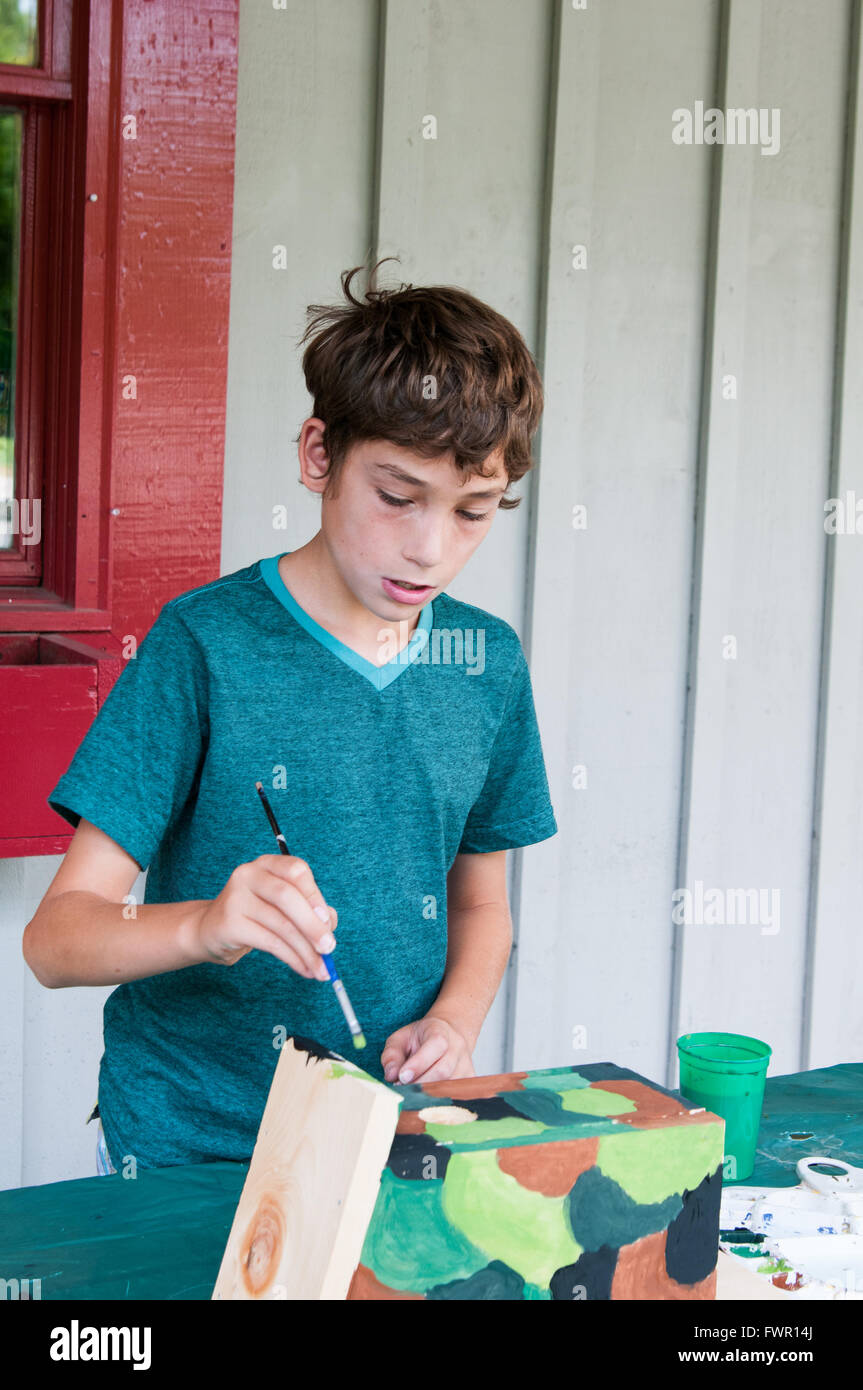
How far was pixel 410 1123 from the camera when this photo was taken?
1.04m

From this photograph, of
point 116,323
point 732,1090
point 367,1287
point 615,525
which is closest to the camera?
point 367,1287

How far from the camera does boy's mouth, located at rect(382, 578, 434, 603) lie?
1.34m

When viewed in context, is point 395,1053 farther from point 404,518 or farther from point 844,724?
point 844,724

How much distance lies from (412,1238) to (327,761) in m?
0.58

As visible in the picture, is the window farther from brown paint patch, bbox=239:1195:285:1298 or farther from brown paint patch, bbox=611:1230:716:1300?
brown paint patch, bbox=611:1230:716:1300

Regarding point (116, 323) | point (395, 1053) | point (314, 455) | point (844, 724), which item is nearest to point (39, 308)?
point (116, 323)

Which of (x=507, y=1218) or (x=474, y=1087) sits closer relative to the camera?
(x=507, y=1218)

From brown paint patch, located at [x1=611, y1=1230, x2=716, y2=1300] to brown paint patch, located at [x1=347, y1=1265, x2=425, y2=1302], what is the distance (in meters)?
0.20

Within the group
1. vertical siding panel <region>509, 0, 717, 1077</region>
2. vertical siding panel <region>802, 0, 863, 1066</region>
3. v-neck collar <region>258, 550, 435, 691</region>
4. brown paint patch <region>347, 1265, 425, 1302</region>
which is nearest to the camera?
brown paint patch <region>347, 1265, 425, 1302</region>

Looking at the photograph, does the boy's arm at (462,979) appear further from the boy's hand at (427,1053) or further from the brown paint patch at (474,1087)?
the brown paint patch at (474,1087)

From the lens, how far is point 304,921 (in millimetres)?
1082

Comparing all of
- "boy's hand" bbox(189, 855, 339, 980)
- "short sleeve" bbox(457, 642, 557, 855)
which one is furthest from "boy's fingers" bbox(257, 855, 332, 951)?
"short sleeve" bbox(457, 642, 557, 855)

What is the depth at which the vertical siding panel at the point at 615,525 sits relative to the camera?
2725 millimetres
